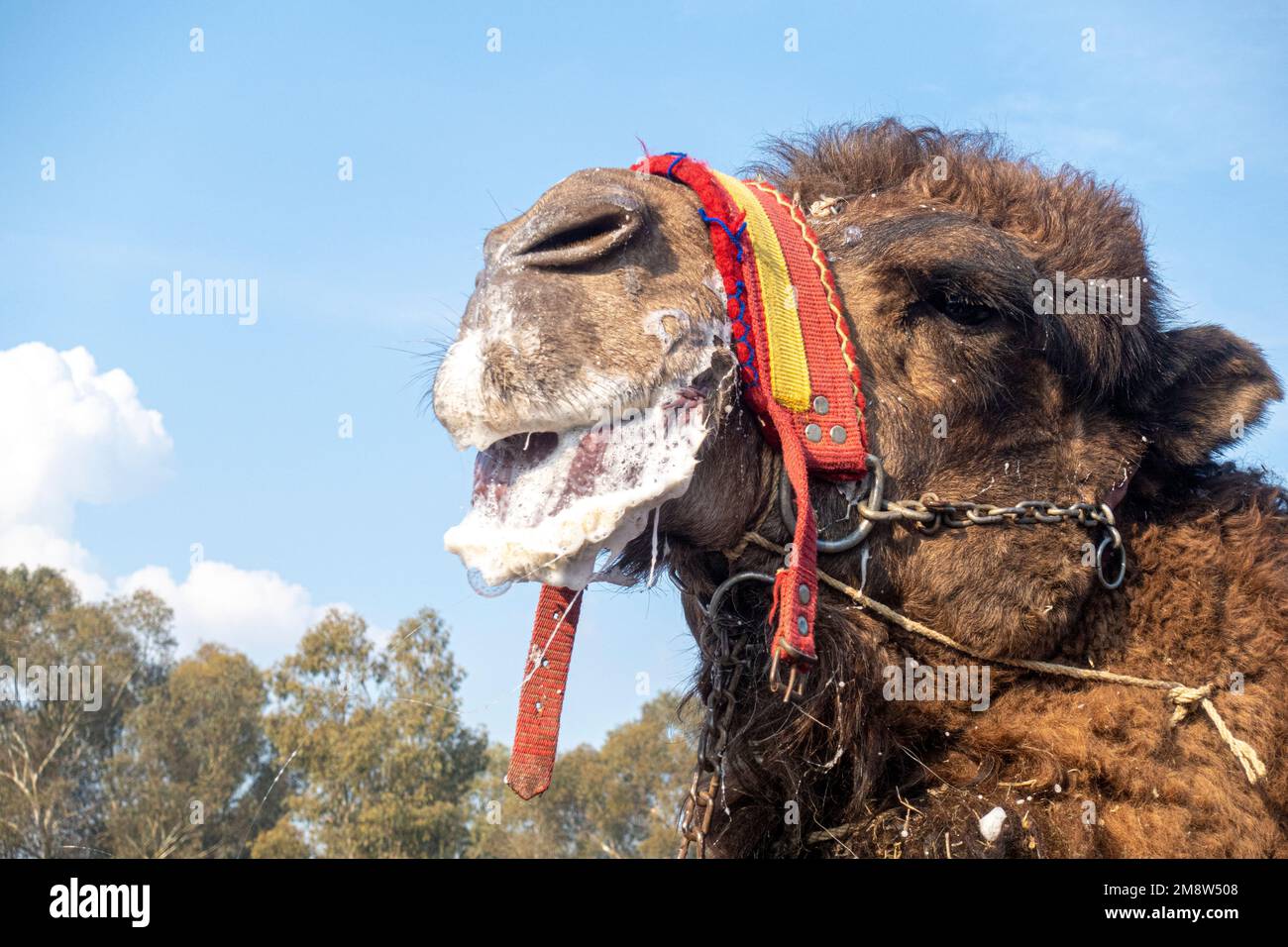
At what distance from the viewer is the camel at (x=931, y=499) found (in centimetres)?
328

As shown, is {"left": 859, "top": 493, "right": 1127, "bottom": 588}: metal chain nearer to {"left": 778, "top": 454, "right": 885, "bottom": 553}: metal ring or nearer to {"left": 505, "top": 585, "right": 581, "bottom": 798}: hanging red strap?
{"left": 778, "top": 454, "right": 885, "bottom": 553}: metal ring

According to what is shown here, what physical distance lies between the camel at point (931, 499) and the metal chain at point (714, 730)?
0.03 metres

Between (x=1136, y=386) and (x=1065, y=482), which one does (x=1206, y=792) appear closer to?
(x=1065, y=482)

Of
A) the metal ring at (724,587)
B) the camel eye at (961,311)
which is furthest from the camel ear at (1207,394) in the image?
the metal ring at (724,587)

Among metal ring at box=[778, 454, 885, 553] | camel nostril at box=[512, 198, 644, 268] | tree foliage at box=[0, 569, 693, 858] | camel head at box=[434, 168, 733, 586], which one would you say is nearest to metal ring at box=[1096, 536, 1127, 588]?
metal ring at box=[778, 454, 885, 553]

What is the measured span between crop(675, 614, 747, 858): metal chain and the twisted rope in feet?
1.04

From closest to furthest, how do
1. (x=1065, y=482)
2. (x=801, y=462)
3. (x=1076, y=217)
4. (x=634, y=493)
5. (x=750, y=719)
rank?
(x=634, y=493), (x=801, y=462), (x=750, y=719), (x=1065, y=482), (x=1076, y=217)

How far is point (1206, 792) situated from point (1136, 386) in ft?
4.41

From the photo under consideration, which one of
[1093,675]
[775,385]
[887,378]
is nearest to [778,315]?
[775,385]

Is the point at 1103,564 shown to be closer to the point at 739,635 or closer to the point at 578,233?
the point at 739,635

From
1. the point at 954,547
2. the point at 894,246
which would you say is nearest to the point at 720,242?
the point at 894,246

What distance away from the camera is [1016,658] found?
151 inches

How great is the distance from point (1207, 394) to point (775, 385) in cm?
169

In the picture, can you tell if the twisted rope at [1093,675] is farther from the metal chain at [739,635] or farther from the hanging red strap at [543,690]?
the hanging red strap at [543,690]
